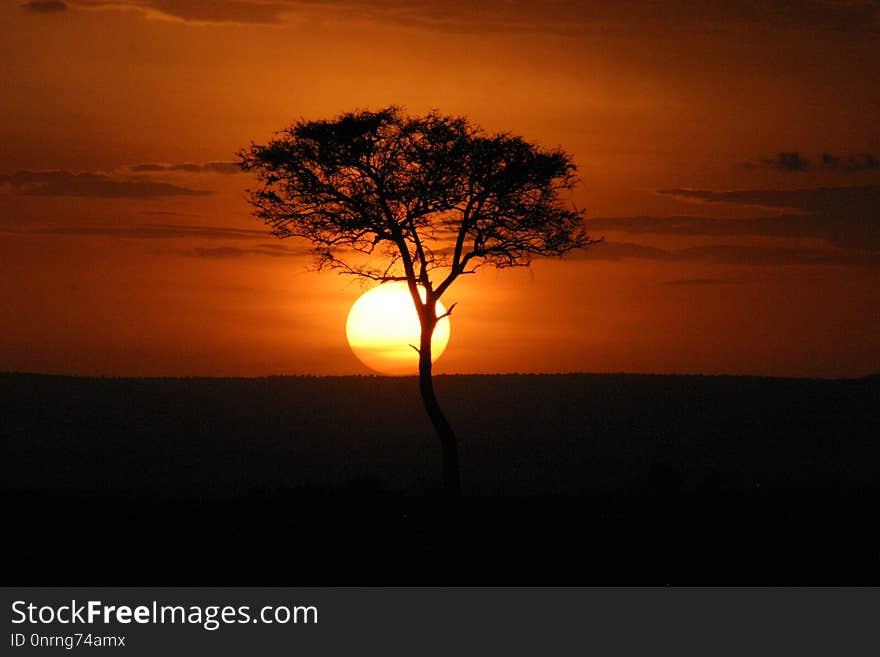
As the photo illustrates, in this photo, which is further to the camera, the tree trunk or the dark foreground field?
the tree trunk

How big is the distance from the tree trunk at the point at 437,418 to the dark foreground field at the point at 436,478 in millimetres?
1036

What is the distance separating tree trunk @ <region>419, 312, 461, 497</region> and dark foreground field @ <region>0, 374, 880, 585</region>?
1.04 metres

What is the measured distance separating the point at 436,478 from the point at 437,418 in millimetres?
9293

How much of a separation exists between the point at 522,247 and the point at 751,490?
9280 mm

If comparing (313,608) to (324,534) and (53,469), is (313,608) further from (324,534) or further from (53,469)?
(53,469)

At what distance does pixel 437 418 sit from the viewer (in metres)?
35.8

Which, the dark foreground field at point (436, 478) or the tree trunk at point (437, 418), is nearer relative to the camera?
the dark foreground field at point (436, 478)

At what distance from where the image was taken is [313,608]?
1861cm

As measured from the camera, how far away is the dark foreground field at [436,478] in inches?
903

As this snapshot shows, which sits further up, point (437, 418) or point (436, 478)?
point (436, 478)

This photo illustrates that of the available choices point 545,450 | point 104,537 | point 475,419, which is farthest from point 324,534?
point 475,419

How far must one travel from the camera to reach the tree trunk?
114ft

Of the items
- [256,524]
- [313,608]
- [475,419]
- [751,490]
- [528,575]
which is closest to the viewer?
[313,608]

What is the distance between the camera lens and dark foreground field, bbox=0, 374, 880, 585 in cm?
2294
